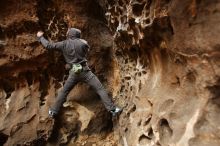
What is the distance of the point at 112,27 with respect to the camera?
6422 millimetres

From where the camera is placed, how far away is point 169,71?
4945 mm

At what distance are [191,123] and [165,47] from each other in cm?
123

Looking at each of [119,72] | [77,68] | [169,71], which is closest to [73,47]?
[77,68]

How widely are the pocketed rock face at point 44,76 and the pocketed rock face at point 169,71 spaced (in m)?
0.58

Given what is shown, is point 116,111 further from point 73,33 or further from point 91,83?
point 73,33

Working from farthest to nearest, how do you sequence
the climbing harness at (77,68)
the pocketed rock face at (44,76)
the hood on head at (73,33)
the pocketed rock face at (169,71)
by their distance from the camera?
the pocketed rock face at (44,76) < the hood on head at (73,33) < the climbing harness at (77,68) < the pocketed rock face at (169,71)

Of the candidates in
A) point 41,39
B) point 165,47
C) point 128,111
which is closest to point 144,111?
point 128,111

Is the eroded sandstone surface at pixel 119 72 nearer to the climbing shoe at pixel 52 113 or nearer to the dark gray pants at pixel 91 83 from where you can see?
the climbing shoe at pixel 52 113

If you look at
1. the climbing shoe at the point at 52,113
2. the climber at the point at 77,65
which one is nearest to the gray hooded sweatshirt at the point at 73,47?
the climber at the point at 77,65

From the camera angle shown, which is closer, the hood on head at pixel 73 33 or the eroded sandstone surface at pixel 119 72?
Answer: the eroded sandstone surface at pixel 119 72

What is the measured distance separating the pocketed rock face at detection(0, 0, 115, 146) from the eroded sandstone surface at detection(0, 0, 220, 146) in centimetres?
2

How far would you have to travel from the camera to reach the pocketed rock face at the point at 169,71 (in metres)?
4.20

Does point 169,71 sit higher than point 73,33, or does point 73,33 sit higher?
point 73,33

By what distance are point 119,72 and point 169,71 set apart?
5.46 ft
